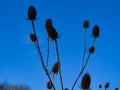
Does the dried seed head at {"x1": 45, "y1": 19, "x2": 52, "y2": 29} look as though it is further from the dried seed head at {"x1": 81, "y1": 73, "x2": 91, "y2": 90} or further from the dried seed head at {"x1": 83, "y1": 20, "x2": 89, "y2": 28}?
the dried seed head at {"x1": 83, "y1": 20, "x2": 89, "y2": 28}

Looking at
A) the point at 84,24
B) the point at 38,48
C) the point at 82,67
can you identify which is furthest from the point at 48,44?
the point at 84,24

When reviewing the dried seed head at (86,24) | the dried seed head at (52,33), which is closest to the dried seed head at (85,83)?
the dried seed head at (52,33)

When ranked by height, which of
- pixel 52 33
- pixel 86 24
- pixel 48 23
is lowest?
pixel 52 33

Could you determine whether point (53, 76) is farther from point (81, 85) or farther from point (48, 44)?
point (81, 85)

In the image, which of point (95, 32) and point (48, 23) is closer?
point (48, 23)

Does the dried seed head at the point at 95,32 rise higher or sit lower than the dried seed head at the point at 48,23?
lower

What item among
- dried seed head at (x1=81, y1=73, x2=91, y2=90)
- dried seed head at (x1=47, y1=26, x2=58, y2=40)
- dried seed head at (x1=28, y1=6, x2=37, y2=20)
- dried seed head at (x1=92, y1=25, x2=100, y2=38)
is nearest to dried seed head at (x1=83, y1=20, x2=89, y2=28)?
dried seed head at (x1=92, y1=25, x2=100, y2=38)

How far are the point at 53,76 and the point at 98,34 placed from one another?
124 cm

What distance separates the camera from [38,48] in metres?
6.65

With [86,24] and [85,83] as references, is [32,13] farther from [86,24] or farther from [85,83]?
[86,24]

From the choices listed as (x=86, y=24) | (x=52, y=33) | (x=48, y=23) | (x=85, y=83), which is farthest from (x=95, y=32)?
(x=85, y=83)

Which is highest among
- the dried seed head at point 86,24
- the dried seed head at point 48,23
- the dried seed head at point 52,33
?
the dried seed head at point 86,24

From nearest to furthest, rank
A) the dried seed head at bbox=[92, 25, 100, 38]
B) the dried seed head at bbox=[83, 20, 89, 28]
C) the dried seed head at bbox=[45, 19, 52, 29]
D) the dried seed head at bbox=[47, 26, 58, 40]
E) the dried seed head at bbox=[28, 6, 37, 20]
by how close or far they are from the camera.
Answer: the dried seed head at bbox=[47, 26, 58, 40], the dried seed head at bbox=[45, 19, 52, 29], the dried seed head at bbox=[28, 6, 37, 20], the dried seed head at bbox=[92, 25, 100, 38], the dried seed head at bbox=[83, 20, 89, 28]

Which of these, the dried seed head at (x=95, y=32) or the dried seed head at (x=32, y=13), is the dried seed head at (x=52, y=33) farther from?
the dried seed head at (x=95, y=32)
